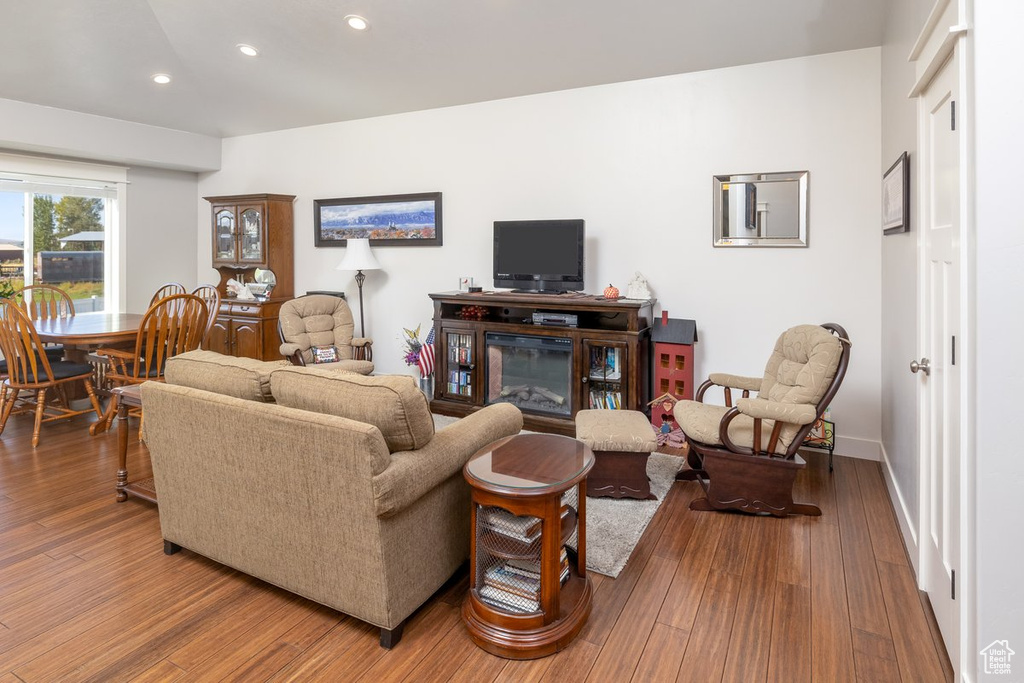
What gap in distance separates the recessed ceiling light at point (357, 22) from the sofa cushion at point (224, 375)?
276 centimetres

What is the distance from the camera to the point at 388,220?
218 inches

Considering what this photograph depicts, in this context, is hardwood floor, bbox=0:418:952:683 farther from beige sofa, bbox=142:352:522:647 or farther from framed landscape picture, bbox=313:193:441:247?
framed landscape picture, bbox=313:193:441:247

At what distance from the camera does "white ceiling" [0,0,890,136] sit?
358 cm

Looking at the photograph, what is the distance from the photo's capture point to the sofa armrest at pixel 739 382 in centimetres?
334

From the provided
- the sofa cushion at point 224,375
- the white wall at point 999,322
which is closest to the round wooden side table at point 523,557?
the sofa cushion at point 224,375

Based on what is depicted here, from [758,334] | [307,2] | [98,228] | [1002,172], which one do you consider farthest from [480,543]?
[98,228]

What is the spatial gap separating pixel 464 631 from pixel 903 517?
2080 millimetres

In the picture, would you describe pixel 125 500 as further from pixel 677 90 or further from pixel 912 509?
pixel 677 90

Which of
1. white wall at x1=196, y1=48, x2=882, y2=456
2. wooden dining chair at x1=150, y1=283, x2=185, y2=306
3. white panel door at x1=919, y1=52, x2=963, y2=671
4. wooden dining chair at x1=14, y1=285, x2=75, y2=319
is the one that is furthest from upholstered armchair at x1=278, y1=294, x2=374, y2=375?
white panel door at x1=919, y1=52, x2=963, y2=671

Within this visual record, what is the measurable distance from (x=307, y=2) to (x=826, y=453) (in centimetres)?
463

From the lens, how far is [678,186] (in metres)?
4.21
